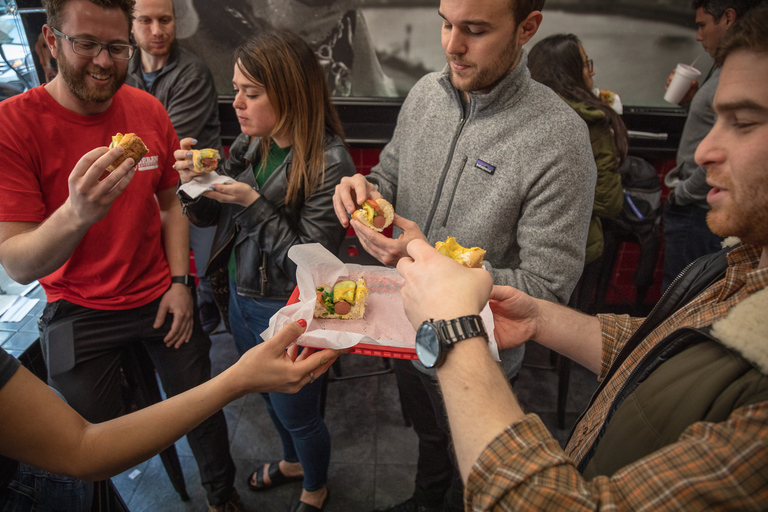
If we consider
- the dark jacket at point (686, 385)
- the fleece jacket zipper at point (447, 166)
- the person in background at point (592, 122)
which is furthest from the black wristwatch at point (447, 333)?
the person in background at point (592, 122)

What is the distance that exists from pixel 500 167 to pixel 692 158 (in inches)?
89.3

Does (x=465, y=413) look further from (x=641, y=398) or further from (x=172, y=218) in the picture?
(x=172, y=218)

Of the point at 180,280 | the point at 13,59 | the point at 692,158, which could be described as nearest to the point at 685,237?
the point at 692,158

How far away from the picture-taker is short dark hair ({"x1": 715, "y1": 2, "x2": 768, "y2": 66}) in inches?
39.6

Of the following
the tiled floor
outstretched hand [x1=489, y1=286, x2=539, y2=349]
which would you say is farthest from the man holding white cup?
outstretched hand [x1=489, y1=286, x2=539, y2=349]

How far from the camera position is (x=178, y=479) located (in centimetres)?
273

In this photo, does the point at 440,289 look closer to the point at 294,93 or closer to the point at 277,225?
the point at 277,225

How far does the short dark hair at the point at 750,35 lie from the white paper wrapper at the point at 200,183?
6.47ft

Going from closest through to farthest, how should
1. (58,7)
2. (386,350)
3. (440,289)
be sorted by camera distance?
(440,289)
(386,350)
(58,7)

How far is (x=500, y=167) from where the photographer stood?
1.84 metres

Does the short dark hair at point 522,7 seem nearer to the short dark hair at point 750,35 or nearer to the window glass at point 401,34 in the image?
the short dark hair at point 750,35

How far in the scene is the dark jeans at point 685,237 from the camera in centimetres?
330

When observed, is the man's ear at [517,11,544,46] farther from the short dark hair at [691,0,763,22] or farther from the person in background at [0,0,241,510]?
the short dark hair at [691,0,763,22]

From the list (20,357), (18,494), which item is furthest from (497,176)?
(20,357)
